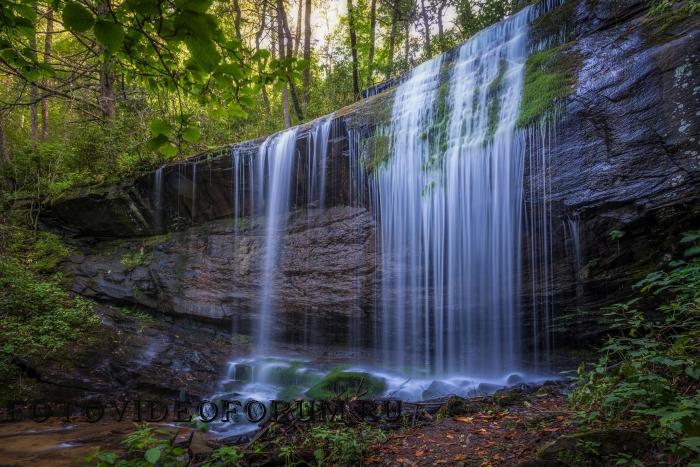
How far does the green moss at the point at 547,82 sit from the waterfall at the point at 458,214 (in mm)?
197

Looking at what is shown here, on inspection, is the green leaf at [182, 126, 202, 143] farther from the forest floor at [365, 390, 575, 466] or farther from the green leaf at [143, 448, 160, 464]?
the forest floor at [365, 390, 575, 466]

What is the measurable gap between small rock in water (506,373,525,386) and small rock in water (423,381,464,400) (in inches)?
33.3

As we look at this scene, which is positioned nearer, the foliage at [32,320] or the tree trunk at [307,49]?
the foliage at [32,320]

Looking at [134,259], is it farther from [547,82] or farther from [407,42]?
[407,42]

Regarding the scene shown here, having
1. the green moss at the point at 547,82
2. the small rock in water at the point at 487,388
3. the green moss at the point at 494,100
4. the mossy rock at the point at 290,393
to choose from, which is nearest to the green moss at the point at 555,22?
the green moss at the point at 547,82

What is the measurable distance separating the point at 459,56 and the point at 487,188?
3.44m

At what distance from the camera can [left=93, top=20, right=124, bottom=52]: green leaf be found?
4.24 feet

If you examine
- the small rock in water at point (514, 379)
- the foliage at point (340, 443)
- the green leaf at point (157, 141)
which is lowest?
the small rock in water at point (514, 379)

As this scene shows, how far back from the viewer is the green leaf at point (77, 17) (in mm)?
1276

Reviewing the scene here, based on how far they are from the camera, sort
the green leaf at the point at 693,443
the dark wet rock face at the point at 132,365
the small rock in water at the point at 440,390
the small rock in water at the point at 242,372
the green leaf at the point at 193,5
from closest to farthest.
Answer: the green leaf at the point at 193,5 < the green leaf at the point at 693,443 < the small rock in water at the point at 440,390 < the dark wet rock face at the point at 132,365 < the small rock in water at the point at 242,372

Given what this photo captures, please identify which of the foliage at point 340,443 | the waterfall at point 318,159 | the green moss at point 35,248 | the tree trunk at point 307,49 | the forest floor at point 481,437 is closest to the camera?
the forest floor at point 481,437

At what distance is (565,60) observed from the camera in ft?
21.1

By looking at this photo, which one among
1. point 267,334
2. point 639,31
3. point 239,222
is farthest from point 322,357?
point 639,31

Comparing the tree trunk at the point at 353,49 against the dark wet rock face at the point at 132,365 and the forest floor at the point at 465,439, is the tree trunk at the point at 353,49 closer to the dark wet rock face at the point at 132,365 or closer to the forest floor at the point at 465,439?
the dark wet rock face at the point at 132,365
